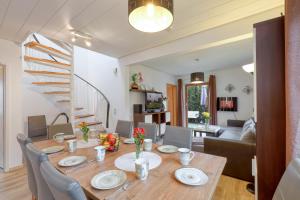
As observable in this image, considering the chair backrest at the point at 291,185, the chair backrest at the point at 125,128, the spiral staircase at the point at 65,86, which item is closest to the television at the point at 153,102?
the spiral staircase at the point at 65,86

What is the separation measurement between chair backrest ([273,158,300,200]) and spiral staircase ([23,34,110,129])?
347 cm

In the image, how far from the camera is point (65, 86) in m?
3.71

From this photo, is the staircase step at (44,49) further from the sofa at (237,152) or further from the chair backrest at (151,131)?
the sofa at (237,152)

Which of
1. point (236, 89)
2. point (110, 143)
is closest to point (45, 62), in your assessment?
point (110, 143)

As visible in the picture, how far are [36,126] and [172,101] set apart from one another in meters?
4.78

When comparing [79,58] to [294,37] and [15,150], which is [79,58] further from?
[294,37]

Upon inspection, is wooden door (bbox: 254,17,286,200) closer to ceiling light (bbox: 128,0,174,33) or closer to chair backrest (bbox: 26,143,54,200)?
ceiling light (bbox: 128,0,174,33)

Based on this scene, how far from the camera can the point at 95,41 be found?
2807 millimetres

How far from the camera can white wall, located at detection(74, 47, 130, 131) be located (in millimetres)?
3812

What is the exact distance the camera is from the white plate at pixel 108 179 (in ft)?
3.16

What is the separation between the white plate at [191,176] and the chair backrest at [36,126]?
347 centimetres

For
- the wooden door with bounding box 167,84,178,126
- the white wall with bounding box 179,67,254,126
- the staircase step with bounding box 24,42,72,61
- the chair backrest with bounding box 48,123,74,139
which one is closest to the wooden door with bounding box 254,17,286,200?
the chair backrest with bounding box 48,123,74,139

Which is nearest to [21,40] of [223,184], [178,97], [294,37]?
[294,37]

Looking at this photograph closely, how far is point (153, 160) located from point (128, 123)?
132cm
